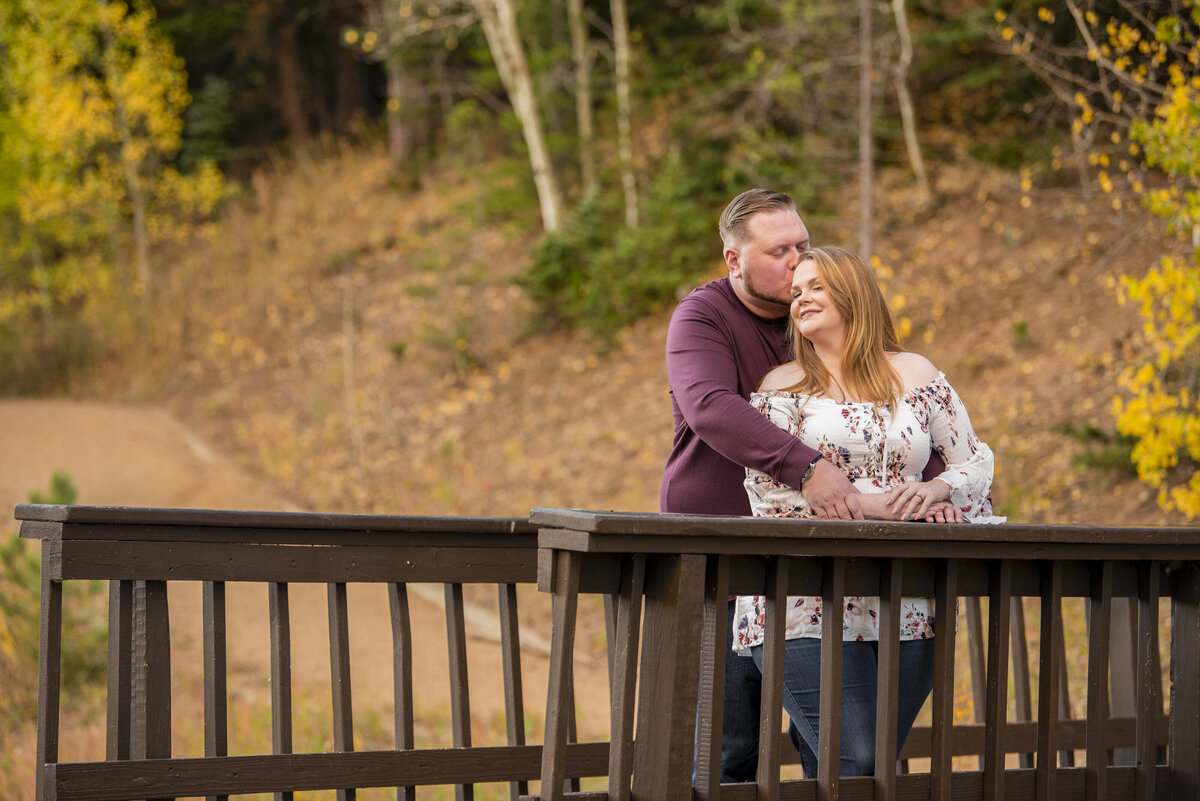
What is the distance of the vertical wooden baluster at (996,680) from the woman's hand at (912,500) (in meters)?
0.22

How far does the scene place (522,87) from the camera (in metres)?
15.7

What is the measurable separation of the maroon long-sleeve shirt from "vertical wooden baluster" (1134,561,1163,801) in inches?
26.1

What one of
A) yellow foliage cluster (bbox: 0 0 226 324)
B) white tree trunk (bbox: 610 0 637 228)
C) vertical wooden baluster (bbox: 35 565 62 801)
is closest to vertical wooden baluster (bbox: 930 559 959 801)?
vertical wooden baluster (bbox: 35 565 62 801)

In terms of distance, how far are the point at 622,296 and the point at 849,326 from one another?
37.6ft

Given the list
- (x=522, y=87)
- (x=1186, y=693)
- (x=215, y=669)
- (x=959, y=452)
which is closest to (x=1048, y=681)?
(x=1186, y=693)

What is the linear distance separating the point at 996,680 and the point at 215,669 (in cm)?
215

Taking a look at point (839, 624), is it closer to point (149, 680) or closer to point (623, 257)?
point (149, 680)

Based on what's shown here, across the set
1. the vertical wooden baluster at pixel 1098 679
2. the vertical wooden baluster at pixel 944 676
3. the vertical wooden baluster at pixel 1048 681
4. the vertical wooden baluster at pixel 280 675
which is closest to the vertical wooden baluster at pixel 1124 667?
the vertical wooden baluster at pixel 1098 679

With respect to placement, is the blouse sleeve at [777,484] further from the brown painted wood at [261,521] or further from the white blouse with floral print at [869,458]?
the brown painted wood at [261,521]

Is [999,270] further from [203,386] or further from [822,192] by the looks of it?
[203,386]

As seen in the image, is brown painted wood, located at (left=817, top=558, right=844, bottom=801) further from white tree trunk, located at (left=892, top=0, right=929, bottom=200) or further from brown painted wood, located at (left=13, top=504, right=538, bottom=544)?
white tree trunk, located at (left=892, top=0, right=929, bottom=200)

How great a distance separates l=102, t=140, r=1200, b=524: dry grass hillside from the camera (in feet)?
31.1

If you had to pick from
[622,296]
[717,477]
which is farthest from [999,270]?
[717,477]

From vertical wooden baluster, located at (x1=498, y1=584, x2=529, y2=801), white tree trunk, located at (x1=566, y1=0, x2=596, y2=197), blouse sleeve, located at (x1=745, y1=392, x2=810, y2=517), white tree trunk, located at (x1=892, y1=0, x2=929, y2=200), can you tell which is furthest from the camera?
white tree trunk, located at (x1=566, y1=0, x2=596, y2=197)
